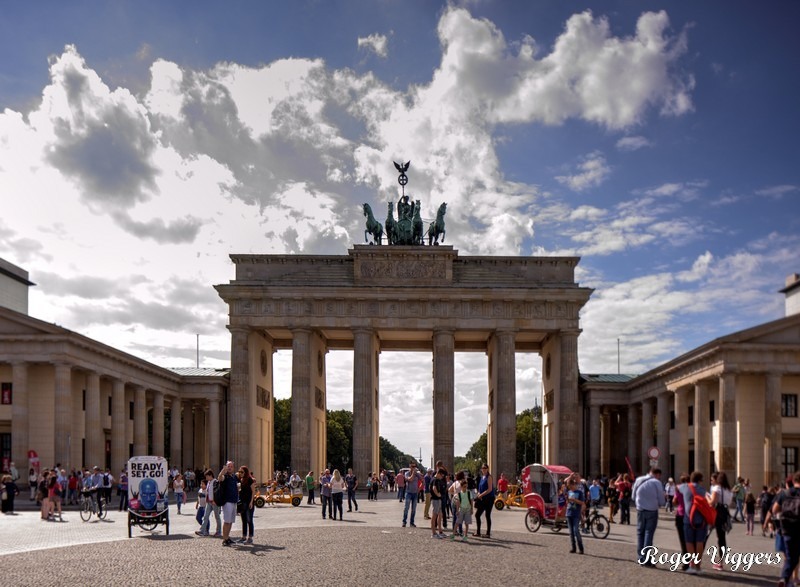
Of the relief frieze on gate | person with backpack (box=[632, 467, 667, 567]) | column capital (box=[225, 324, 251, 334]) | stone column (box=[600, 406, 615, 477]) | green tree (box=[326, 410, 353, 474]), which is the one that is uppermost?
the relief frieze on gate

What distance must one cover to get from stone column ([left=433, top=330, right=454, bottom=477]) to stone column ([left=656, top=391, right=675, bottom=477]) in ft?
35.6

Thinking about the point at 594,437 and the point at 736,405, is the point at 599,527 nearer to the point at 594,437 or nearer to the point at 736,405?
the point at 736,405

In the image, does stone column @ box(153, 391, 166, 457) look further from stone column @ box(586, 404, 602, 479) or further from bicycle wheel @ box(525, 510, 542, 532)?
bicycle wheel @ box(525, 510, 542, 532)

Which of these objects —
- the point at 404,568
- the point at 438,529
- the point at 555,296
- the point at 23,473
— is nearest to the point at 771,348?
the point at 555,296

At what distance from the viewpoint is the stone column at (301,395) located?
6444 centimetres

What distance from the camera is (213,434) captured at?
6919 cm

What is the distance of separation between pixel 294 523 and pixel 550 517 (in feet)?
29.5

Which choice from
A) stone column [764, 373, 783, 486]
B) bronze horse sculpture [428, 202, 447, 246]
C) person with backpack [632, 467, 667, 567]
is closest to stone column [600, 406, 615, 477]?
bronze horse sculpture [428, 202, 447, 246]

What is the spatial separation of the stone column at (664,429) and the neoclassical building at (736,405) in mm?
66

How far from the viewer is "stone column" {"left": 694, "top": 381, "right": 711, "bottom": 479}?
5169 cm

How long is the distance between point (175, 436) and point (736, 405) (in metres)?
41.0

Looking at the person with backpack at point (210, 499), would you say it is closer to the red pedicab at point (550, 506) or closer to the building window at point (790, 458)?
the red pedicab at point (550, 506)

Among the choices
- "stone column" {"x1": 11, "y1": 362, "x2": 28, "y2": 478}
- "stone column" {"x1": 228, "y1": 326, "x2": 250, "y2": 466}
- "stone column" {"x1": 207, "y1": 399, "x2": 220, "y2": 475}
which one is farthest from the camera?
"stone column" {"x1": 207, "y1": 399, "x2": 220, "y2": 475}

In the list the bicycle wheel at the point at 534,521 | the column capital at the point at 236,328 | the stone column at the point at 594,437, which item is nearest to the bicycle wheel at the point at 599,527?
the bicycle wheel at the point at 534,521
